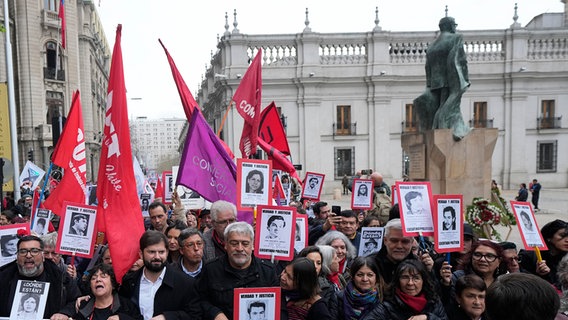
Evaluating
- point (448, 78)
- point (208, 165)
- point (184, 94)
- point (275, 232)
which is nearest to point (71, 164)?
point (184, 94)

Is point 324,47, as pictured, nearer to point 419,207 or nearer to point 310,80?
point 310,80

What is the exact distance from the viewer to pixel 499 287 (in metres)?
1.85

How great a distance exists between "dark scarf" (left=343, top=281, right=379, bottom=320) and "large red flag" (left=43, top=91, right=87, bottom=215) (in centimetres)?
425

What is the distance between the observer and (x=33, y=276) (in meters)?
3.69

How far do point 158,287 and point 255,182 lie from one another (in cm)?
209

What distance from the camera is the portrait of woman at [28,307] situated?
3291 mm

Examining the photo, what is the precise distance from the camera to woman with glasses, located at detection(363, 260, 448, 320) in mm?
3051

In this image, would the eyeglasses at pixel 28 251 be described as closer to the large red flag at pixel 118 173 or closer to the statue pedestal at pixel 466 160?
the large red flag at pixel 118 173

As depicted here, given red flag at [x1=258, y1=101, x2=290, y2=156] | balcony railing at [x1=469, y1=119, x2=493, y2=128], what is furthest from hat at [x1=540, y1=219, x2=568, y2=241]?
balcony railing at [x1=469, y1=119, x2=493, y2=128]

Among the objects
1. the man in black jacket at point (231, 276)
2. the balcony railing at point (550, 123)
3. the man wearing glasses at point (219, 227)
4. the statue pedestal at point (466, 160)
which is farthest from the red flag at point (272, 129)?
the balcony railing at point (550, 123)

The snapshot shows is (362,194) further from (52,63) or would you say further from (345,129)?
(52,63)

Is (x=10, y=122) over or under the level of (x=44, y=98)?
under

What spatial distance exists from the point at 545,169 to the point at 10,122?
33181 millimetres

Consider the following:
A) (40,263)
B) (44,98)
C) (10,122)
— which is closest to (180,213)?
(40,263)
